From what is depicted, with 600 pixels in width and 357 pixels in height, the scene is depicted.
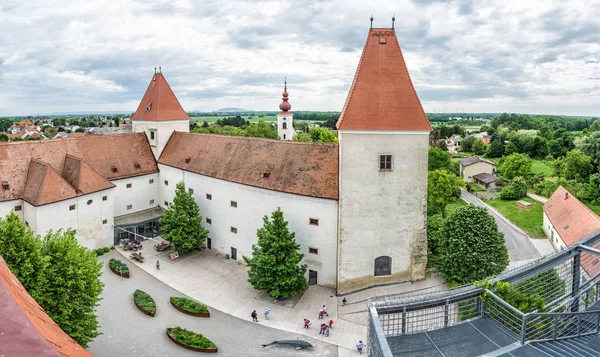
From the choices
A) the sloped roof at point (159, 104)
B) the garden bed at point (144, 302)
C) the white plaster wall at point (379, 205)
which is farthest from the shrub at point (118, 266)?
the white plaster wall at point (379, 205)

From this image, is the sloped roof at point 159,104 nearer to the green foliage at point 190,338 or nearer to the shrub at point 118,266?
the shrub at point 118,266

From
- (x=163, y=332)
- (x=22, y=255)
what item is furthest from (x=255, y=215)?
(x=22, y=255)

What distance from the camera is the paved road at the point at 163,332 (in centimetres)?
2142

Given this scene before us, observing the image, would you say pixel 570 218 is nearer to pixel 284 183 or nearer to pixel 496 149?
pixel 284 183

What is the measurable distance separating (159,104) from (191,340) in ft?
85.6

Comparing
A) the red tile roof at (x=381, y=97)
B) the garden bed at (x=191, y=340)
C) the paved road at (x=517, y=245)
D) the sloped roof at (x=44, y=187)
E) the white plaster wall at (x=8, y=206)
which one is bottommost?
the paved road at (x=517, y=245)

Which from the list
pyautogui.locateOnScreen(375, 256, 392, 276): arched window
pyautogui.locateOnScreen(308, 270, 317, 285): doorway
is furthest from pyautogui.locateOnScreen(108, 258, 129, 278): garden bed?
pyautogui.locateOnScreen(375, 256, 392, 276): arched window

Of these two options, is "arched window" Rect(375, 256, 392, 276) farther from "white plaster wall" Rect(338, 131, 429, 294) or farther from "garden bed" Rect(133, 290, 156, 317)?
"garden bed" Rect(133, 290, 156, 317)

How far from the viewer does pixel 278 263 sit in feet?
84.2

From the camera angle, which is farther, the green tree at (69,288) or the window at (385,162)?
the window at (385,162)

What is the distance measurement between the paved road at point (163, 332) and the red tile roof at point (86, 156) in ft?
38.6

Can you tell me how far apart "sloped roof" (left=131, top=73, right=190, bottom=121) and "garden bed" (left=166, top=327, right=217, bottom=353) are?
23.4m

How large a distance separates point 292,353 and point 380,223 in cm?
973

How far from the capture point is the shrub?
29.6m
